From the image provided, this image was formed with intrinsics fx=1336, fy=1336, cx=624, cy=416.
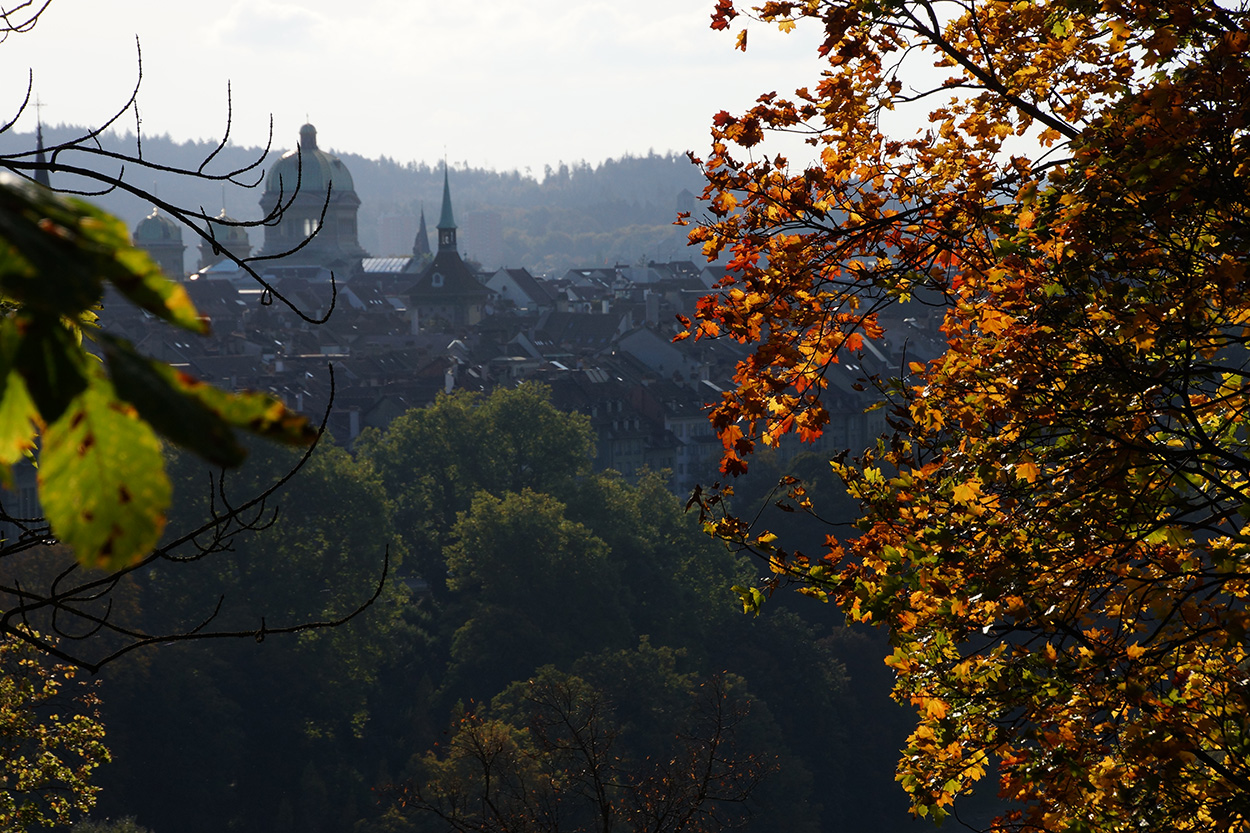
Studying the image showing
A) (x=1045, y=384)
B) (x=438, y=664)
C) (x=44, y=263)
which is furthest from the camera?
(x=438, y=664)

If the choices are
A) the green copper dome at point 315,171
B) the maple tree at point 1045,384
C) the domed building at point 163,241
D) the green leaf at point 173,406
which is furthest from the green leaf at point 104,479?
the domed building at point 163,241

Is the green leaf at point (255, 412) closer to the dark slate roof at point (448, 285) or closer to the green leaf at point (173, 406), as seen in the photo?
the green leaf at point (173, 406)

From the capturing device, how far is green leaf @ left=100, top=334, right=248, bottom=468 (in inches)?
37.3

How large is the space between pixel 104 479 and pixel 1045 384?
17.3ft

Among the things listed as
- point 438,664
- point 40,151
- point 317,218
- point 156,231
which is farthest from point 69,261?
Answer: point 156,231

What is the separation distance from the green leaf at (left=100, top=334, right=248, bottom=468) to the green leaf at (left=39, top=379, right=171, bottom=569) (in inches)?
0.5

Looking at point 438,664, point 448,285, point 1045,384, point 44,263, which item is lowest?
point 438,664

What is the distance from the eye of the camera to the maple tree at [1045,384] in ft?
17.2

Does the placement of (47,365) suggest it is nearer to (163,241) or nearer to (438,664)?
(438,664)

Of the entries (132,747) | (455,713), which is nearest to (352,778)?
(455,713)

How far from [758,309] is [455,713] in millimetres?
32588

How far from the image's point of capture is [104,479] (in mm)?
955

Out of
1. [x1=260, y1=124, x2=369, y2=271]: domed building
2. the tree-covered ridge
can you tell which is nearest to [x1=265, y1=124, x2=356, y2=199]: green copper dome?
[x1=260, y1=124, x2=369, y2=271]: domed building

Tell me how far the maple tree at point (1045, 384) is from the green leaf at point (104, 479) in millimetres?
4402
